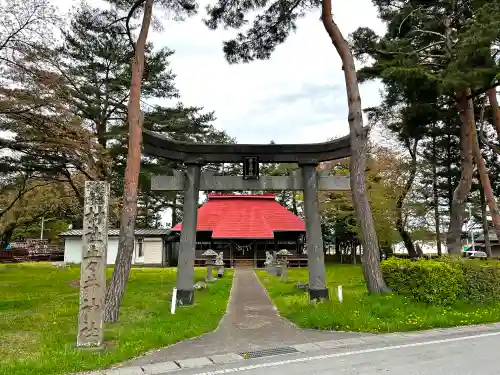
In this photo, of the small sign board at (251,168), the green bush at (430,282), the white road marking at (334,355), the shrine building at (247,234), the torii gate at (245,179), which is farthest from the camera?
the shrine building at (247,234)

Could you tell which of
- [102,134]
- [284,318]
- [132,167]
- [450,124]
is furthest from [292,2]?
[450,124]

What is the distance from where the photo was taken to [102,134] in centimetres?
1867

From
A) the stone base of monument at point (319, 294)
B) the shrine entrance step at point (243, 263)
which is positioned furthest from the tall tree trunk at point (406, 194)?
the stone base of monument at point (319, 294)

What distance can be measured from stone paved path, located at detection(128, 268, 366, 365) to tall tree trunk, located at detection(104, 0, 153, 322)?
234 centimetres

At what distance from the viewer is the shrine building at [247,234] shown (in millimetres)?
28281

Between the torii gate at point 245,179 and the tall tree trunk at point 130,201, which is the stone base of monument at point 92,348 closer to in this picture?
the tall tree trunk at point 130,201

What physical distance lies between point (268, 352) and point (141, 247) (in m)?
27.9

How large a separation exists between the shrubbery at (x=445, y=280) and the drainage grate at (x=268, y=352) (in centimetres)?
422

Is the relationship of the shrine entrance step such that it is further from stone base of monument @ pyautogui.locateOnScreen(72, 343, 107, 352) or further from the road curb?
stone base of monument @ pyautogui.locateOnScreen(72, 343, 107, 352)

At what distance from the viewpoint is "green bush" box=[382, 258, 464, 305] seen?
8859mm

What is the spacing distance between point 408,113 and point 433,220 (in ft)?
44.7

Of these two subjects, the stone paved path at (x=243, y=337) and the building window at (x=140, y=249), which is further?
the building window at (x=140, y=249)

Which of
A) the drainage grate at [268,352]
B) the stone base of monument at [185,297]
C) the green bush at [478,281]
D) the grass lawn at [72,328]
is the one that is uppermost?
the green bush at [478,281]

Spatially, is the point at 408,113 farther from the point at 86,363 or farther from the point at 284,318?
the point at 86,363
